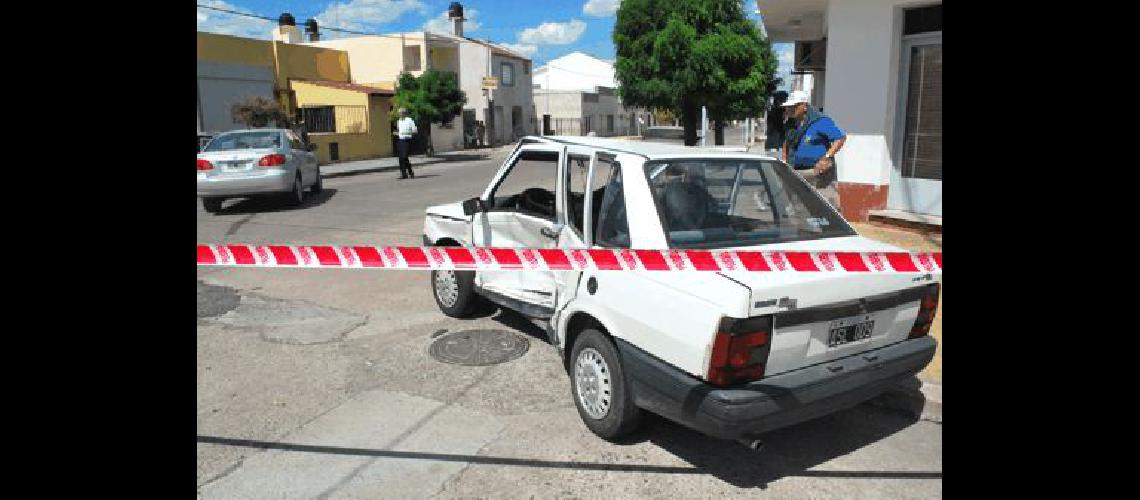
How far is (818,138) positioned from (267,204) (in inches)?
407

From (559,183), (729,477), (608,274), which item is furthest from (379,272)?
(729,477)

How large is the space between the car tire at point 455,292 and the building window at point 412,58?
3155 centimetres

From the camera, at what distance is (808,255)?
3193mm

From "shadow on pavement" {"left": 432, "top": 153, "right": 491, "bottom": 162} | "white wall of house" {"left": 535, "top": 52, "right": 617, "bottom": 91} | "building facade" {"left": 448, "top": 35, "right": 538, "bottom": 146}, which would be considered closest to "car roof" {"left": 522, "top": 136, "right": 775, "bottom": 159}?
"shadow on pavement" {"left": 432, "top": 153, "right": 491, "bottom": 162}

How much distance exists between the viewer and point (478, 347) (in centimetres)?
506

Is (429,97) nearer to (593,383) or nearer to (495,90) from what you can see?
(495,90)

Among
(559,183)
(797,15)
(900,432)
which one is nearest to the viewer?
(900,432)

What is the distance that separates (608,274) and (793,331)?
0.93 meters

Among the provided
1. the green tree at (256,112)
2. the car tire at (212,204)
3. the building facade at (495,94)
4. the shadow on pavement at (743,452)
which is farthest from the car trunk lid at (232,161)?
the building facade at (495,94)

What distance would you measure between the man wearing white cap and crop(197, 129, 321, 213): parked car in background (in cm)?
879

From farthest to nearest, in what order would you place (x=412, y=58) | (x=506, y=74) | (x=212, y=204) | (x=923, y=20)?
1. (x=506, y=74)
2. (x=412, y=58)
3. (x=212, y=204)
4. (x=923, y=20)

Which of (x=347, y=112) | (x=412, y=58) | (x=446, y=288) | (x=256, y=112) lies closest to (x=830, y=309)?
(x=446, y=288)

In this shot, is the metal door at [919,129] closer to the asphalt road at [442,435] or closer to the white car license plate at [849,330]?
the asphalt road at [442,435]
